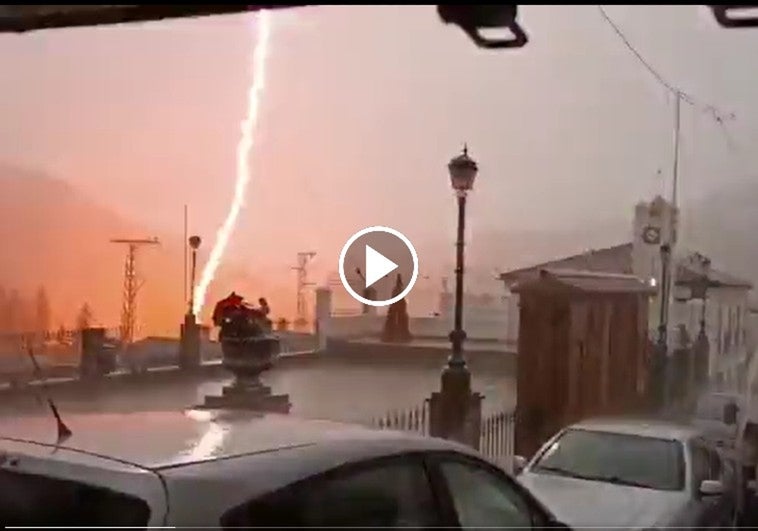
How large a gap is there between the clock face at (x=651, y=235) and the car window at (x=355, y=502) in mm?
2902

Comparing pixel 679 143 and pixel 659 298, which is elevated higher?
pixel 679 143

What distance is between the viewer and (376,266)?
258 inches

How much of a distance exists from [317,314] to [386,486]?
3.45 meters

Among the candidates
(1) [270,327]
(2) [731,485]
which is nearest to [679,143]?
(2) [731,485]

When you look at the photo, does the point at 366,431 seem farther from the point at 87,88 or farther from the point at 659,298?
the point at 87,88

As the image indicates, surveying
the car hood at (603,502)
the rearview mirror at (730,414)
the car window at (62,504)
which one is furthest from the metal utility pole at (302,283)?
the car window at (62,504)

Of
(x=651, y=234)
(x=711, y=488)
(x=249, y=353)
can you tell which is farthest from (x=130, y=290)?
(x=711, y=488)

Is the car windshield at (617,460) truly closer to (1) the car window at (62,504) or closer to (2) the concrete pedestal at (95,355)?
(2) the concrete pedestal at (95,355)

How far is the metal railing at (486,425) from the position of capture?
606 centimetres

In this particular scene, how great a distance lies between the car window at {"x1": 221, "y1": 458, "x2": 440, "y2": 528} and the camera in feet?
10.5

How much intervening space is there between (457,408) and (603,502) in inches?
54.2

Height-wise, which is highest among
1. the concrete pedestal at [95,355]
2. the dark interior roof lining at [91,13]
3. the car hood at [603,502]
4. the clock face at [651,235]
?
the dark interior roof lining at [91,13]

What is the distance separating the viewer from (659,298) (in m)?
6.21

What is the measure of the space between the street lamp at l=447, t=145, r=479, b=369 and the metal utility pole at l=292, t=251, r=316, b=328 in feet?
2.65
